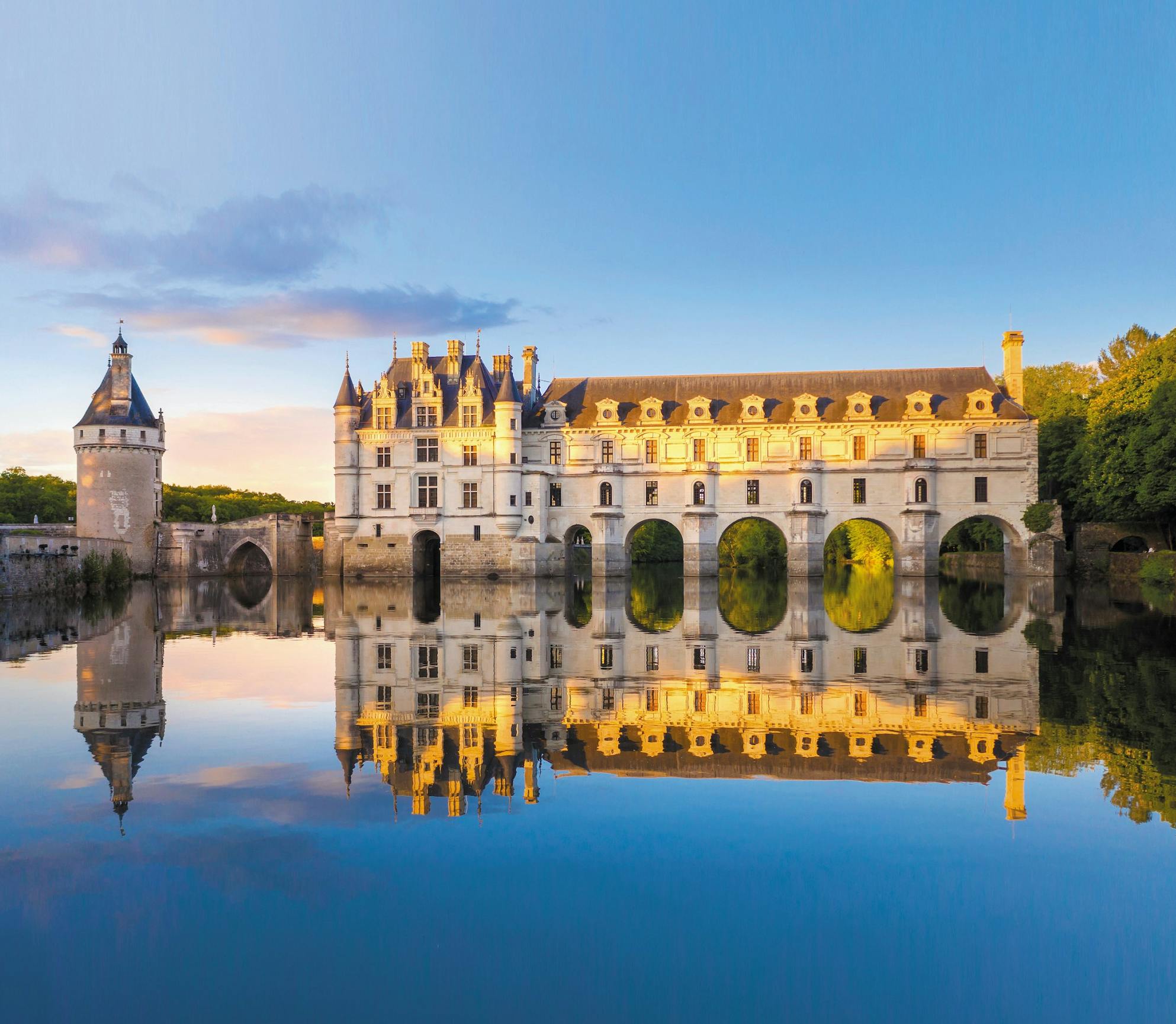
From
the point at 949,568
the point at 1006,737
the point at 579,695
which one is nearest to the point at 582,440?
the point at 949,568

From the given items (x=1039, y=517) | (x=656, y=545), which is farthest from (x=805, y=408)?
(x=656, y=545)

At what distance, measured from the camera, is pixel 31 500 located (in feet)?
254

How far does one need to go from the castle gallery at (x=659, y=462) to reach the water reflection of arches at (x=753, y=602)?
3107 mm

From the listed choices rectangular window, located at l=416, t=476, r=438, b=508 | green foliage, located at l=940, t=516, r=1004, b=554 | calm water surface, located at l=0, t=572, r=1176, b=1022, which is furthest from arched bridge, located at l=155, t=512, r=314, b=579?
calm water surface, located at l=0, t=572, r=1176, b=1022

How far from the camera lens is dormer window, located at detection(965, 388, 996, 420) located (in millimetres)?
46812

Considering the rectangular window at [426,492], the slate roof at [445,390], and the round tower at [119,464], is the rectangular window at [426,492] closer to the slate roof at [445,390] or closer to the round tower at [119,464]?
the slate roof at [445,390]

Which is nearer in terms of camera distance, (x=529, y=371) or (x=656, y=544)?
(x=529, y=371)

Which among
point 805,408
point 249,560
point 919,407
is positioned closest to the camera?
point 919,407

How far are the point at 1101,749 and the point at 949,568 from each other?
182 feet

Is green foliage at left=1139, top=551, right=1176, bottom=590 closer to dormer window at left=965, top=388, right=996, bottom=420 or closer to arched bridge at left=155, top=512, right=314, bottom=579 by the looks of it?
dormer window at left=965, top=388, right=996, bottom=420

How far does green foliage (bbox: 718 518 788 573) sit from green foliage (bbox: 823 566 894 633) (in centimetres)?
1642

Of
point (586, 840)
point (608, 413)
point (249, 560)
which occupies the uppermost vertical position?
point (608, 413)

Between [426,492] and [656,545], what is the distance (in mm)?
38854

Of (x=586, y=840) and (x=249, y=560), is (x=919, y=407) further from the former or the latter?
(x=249, y=560)
